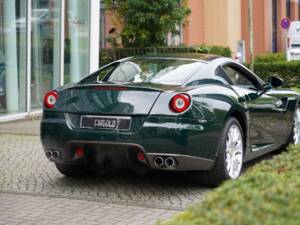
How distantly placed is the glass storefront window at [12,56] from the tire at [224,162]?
6.98 m

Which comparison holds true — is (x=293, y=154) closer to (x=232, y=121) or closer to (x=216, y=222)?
(x=216, y=222)

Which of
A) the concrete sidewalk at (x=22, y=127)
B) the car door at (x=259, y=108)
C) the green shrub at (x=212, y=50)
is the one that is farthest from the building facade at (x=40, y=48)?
the car door at (x=259, y=108)

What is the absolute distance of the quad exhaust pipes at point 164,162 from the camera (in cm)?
630

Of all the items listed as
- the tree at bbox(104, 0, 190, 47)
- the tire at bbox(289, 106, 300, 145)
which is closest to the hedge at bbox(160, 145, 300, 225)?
the tire at bbox(289, 106, 300, 145)

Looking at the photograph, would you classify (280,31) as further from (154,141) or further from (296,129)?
(154,141)

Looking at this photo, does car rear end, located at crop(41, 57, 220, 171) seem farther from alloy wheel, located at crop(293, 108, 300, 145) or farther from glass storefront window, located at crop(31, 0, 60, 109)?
glass storefront window, located at crop(31, 0, 60, 109)

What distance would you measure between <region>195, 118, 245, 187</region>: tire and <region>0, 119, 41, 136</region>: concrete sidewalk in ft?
16.1

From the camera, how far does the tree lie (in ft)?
64.9

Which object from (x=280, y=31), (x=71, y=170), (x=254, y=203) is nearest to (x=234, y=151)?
(x=71, y=170)

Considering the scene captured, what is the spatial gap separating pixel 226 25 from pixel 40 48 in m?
15.8

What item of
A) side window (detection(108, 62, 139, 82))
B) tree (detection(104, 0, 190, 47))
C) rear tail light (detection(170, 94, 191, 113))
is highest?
tree (detection(104, 0, 190, 47))

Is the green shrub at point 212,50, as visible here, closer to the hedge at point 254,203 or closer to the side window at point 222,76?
the side window at point 222,76

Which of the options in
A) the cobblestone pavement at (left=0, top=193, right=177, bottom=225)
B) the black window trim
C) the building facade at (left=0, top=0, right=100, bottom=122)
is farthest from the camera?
the building facade at (left=0, top=0, right=100, bottom=122)

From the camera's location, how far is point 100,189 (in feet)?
22.5
